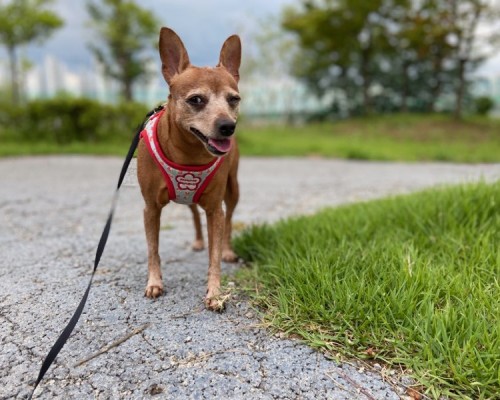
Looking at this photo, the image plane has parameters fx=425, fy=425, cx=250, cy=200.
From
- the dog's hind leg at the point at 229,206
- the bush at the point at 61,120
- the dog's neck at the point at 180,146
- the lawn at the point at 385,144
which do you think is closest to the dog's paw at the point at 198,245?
the dog's hind leg at the point at 229,206

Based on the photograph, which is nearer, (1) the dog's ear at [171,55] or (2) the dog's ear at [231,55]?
(1) the dog's ear at [171,55]

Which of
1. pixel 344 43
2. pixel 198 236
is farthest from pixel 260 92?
pixel 198 236

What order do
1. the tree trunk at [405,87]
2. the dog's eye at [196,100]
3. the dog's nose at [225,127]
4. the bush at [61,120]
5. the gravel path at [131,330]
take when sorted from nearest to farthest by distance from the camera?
the gravel path at [131,330]
the dog's nose at [225,127]
the dog's eye at [196,100]
the bush at [61,120]
the tree trunk at [405,87]

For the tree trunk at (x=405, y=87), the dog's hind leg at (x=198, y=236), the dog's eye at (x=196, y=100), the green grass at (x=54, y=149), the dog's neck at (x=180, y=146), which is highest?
the tree trunk at (x=405, y=87)

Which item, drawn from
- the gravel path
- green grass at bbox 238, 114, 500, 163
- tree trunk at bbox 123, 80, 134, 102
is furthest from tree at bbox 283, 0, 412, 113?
the gravel path

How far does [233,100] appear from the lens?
2.22m

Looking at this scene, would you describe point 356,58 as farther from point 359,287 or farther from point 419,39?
point 359,287

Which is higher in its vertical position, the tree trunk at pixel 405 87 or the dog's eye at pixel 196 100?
the tree trunk at pixel 405 87

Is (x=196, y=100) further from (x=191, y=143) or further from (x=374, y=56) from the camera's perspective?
(x=374, y=56)

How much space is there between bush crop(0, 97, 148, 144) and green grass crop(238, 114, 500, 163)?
3.69 meters

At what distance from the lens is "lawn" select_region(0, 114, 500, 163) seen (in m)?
9.59

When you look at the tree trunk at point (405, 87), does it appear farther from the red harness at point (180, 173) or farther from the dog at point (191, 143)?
the red harness at point (180, 173)

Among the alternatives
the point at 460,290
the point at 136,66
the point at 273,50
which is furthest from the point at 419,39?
the point at 460,290

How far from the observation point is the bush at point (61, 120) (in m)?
10.6
